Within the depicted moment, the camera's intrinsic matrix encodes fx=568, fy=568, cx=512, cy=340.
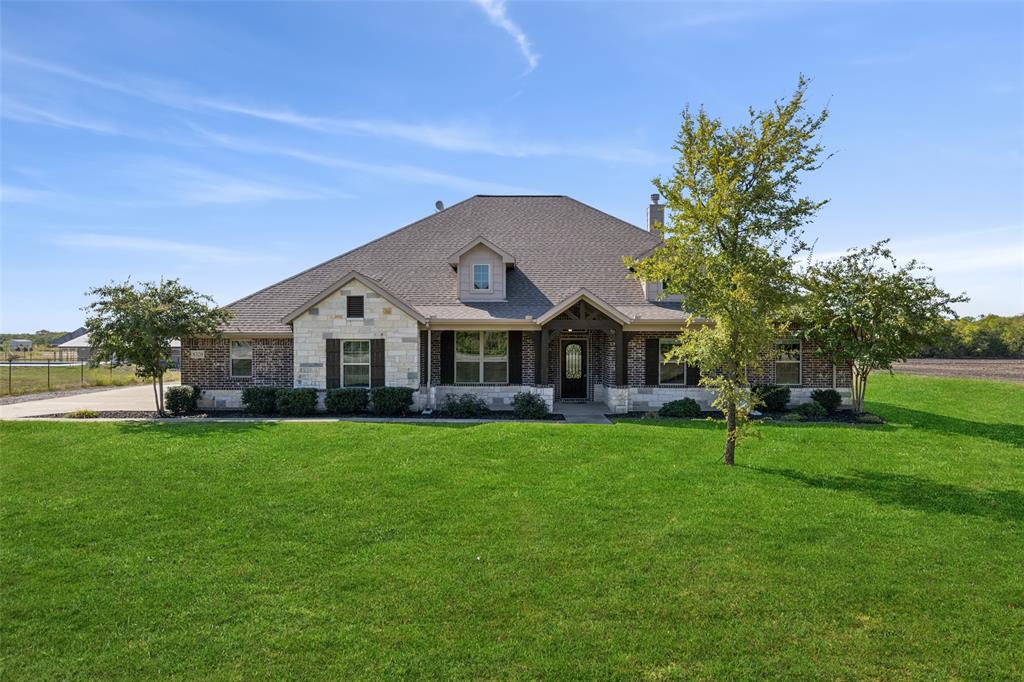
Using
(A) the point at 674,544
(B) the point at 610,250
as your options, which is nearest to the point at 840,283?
(B) the point at 610,250

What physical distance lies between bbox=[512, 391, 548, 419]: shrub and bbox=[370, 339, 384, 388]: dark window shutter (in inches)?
173

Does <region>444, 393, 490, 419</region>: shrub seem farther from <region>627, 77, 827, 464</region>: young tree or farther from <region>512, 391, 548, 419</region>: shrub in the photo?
<region>627, 77, 827, 464</region>: young tree

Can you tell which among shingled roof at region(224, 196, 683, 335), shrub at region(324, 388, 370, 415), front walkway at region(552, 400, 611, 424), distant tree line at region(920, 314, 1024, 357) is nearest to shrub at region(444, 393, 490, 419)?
front walkway at region(552, 400, 611, 424)

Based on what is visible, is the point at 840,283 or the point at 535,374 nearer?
the point at 840,283

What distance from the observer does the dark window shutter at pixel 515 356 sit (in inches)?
757

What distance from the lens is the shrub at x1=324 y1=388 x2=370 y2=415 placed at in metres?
17.4

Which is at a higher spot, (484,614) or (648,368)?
(648,368)

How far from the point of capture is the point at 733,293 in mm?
10609

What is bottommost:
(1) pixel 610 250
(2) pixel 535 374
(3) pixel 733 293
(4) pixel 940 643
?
(4) pixel 940 643

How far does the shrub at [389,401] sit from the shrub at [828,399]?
13.4 metres

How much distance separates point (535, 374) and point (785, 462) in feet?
29.8

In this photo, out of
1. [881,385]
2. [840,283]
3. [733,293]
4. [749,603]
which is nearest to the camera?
[749,603]

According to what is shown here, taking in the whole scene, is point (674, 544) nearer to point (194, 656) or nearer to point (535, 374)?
point (194, 656)

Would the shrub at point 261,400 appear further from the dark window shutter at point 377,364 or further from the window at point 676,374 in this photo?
the window at point 676,374
